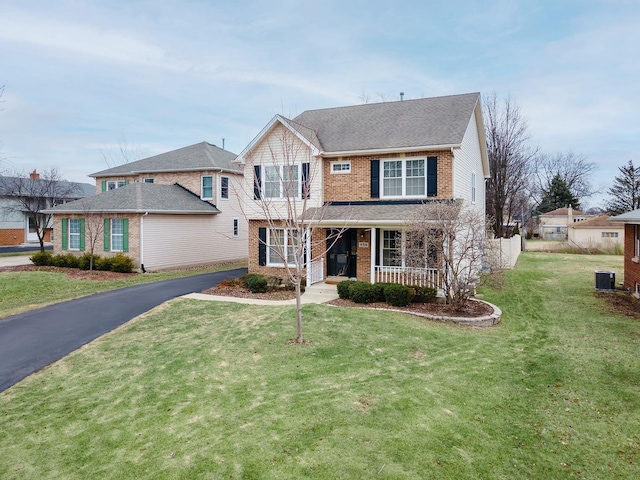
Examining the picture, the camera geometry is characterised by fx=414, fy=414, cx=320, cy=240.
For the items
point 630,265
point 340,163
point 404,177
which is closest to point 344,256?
point 340,163

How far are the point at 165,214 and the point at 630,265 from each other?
21390mm

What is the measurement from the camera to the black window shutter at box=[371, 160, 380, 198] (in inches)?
632

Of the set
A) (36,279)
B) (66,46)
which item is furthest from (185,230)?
(66,46)

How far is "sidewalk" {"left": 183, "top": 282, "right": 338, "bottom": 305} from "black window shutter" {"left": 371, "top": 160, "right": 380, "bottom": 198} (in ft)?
12.9

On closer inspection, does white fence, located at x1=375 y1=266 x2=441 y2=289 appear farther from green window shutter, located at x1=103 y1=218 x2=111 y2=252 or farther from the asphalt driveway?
green window shutter, located at x1=103 y1=218 x2=111 y2=252

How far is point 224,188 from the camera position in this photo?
26.4 m

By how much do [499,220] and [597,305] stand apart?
17.0 m

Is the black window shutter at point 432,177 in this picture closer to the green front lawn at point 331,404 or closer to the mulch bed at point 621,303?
the green front lawn at point 331,404

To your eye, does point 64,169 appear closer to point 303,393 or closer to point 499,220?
point 499,220

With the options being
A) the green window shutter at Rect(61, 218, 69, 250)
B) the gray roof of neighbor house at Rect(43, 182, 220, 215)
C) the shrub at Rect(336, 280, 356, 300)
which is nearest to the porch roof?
the shrub at Rect(336, 280, 356, 300)

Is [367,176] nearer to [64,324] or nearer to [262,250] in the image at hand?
[262,250]

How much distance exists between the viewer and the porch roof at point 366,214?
14109 millimetres

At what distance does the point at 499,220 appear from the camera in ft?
99.5

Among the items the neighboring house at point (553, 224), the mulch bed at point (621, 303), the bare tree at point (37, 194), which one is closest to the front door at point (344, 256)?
the mulch bed at point (621, 303)
